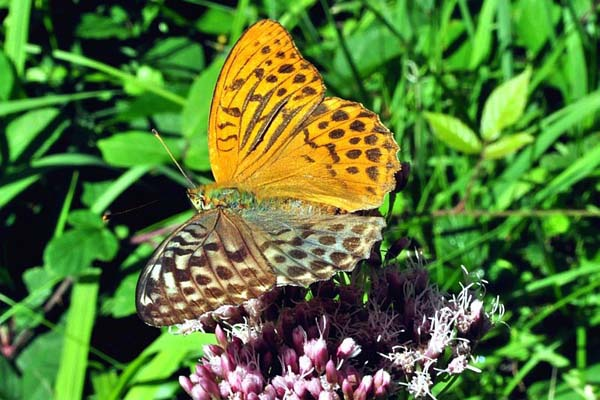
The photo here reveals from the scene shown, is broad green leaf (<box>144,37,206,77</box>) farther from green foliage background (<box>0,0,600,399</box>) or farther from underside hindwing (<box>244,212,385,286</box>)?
underside hindwing (<box>244,212,385,286</box>)

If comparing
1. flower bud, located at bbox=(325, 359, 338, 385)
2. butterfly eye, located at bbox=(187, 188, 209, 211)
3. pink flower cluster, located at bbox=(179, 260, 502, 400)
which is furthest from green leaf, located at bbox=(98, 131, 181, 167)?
flower bud, located at bbox=(325, 359, 338, 385)

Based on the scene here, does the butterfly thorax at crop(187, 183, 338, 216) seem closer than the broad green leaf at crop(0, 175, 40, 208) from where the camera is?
Yes

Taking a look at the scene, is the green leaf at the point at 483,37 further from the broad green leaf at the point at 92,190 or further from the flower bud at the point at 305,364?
the flower bud at the point at 305,364

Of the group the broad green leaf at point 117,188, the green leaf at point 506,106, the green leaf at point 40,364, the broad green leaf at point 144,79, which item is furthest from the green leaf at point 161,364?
the green leaf at point 506,106

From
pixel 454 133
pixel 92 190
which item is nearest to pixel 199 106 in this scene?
pixel 92 190

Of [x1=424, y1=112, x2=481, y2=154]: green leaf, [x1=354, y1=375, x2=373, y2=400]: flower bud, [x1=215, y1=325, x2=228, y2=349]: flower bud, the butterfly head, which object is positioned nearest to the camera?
[x1=354, y1=375, x2=373, y2=400]: flower bud

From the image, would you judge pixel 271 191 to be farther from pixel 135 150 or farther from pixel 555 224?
pixel 555 224

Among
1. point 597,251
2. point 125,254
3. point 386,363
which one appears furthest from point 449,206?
point 386,363

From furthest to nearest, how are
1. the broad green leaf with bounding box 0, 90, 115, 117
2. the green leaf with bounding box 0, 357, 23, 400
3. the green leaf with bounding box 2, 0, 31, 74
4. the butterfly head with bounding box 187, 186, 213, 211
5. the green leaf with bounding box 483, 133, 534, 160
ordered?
the green leaf with bounding box 2, 0, 31, 74, the broad green leaf with bounding box 0, 90, 115, 117, the green leaf with bounding box 0, 357, 23, 400, the green leaf with bounding box 483, 133, 534, 160, the butterfly head with bounding box 187, 186, 213, 211
